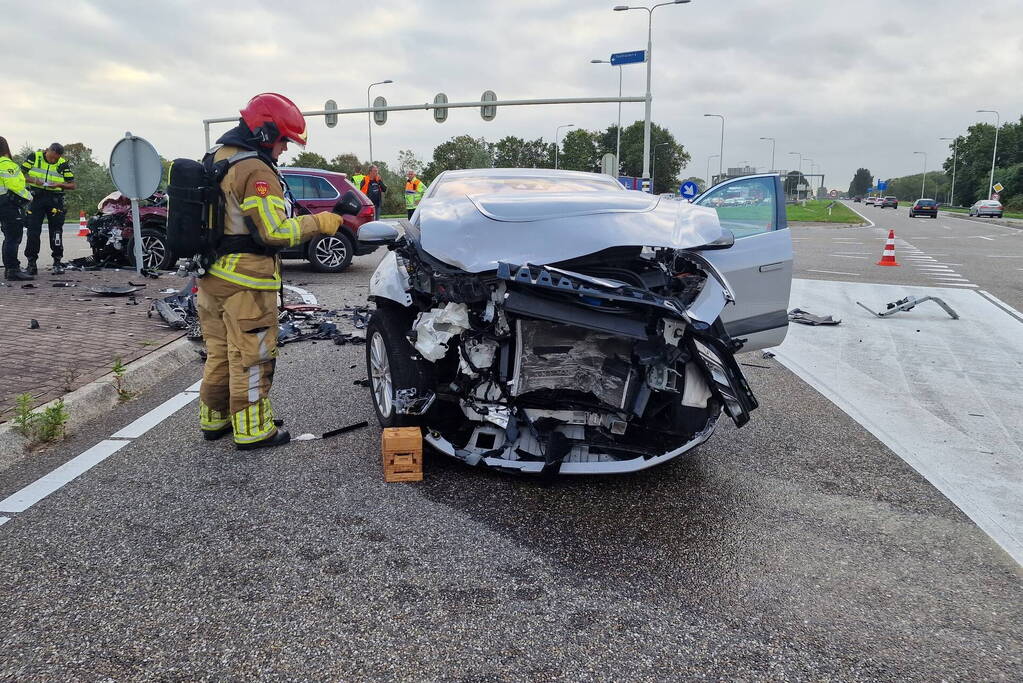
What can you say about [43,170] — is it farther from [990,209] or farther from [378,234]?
[990,209]

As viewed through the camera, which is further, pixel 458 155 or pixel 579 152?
pixel 579 152

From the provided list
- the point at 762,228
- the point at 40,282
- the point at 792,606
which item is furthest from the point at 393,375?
the point at 40,282

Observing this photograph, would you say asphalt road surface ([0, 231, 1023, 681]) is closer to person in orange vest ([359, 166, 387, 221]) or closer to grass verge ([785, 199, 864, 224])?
person in orange vest ([359, 166, 387, 221])

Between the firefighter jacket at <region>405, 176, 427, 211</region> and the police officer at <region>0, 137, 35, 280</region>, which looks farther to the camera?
the firefighter jacket at <region>405, 176, 427, 211</region>

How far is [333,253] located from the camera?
46.0 ft

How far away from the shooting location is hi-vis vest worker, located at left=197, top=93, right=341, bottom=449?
174 inches

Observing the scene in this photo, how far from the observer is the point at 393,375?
423 cm

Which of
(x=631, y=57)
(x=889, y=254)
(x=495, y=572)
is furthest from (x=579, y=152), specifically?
(x=495, y=572)

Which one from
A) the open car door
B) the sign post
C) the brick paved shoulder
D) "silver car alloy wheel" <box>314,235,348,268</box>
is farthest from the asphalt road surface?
"silver car alloy wheel" <box>314,235,348,268</box>

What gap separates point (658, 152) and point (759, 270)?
11243 cm

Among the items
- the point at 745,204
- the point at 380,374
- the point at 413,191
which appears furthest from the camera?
the point at 413,191

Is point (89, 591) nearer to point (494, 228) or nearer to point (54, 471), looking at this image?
point (54, 471)

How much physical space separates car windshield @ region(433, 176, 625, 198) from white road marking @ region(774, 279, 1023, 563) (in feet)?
7.84

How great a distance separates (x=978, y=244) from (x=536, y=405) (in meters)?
25.8
